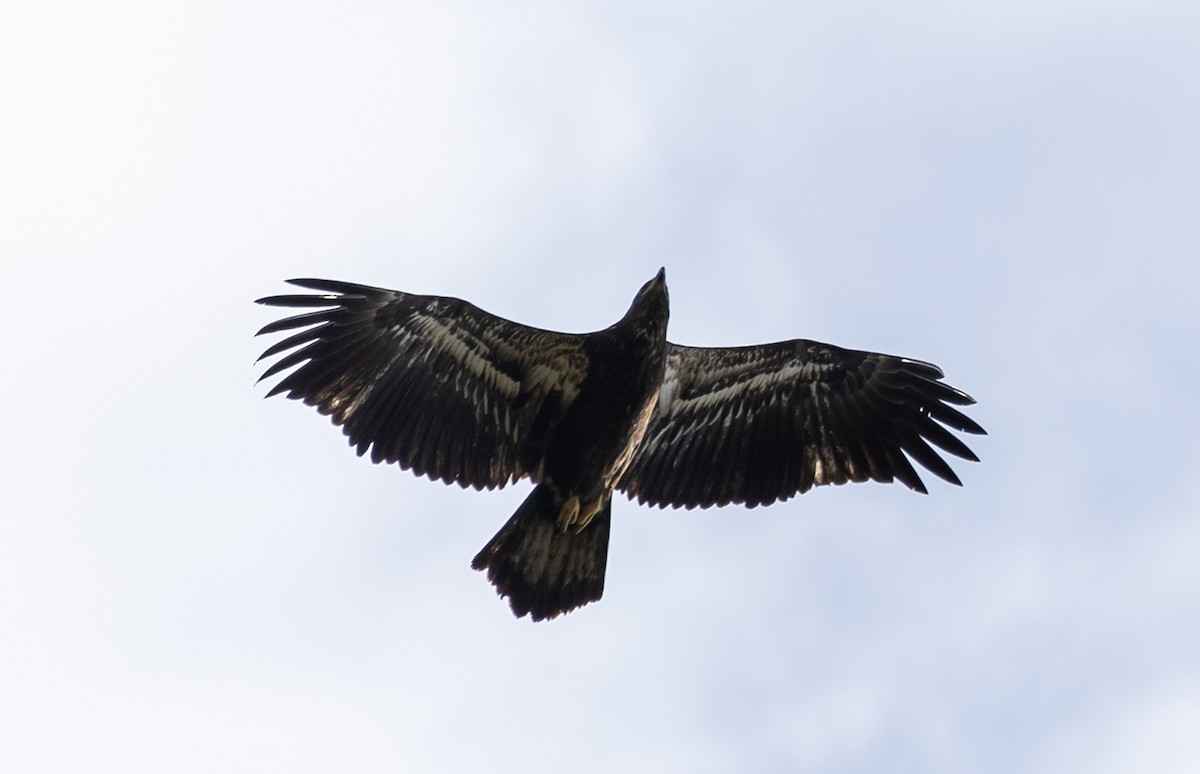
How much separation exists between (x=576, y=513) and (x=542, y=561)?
0.47 m

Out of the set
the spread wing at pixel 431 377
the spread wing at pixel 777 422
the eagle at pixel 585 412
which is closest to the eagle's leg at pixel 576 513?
the eagle at pixel 585 412

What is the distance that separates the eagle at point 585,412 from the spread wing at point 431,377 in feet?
0.04

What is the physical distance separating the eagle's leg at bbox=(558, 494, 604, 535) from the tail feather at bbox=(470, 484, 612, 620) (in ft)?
0.14

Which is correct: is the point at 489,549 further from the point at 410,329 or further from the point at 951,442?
the point at 951,442

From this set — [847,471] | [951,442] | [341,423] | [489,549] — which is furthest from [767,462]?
[341,423]

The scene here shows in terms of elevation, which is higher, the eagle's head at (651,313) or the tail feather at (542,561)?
the eagle's head at (651,313)

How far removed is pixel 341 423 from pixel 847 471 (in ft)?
13.6

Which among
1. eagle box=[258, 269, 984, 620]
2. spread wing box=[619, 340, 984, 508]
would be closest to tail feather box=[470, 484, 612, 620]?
eagle box=[258, 269, 984, 620]

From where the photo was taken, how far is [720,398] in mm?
13164

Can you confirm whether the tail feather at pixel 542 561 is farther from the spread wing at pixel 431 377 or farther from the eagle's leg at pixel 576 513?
the spread wing at pixel 431 377

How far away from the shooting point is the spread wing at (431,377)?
40.0 ft

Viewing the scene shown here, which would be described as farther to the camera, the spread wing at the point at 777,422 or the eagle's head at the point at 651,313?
the spread wing at the point at 777,422

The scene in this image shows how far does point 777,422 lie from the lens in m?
13.1

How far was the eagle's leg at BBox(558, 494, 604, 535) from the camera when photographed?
12.1m
